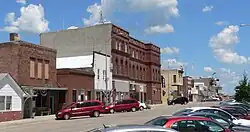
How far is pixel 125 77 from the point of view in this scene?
231ft

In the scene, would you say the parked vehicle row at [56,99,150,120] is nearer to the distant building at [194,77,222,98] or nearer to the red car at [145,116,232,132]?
the red car at [145,116,232,132]

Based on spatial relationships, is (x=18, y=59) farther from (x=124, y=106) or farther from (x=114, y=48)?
(x=114, y=48)

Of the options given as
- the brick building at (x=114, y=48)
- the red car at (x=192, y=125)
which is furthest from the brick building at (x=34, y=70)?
the red car at (x=192, y=125)

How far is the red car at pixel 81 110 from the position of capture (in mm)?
39406

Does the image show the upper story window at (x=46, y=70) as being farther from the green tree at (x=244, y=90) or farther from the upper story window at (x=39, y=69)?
the green tree at (x=244, y=90)

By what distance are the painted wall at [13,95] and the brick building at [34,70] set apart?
2.15m

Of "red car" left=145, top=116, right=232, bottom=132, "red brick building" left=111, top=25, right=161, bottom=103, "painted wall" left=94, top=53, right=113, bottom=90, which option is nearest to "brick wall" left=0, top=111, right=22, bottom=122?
"painted wall" left=94, top=53, right=113, bottom=90

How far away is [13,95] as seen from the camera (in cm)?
3841

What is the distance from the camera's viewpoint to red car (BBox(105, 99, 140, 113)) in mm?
50844

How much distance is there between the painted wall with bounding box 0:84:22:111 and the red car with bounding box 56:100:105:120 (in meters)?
3.68

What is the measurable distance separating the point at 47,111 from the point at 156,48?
46809 millimetres

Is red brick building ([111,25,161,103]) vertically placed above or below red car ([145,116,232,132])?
above

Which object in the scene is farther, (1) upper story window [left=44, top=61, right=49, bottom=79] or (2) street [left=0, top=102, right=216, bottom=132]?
(1) upper story window [left=44, top=61, right=49, bottom=79]

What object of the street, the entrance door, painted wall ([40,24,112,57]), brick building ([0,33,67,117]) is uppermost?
painted wall ([40,24,112,57])
